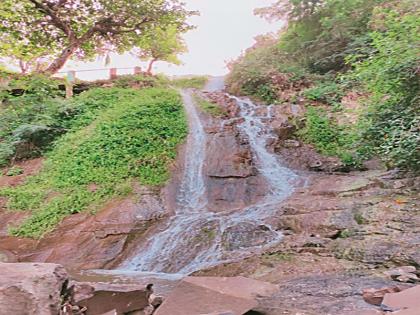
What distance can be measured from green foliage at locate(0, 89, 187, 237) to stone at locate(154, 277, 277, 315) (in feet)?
17.4

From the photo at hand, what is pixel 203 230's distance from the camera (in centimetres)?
743

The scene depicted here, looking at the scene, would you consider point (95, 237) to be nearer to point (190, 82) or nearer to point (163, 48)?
point (190, 82)

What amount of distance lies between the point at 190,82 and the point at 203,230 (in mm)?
13255

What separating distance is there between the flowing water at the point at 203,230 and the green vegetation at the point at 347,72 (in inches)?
82.2

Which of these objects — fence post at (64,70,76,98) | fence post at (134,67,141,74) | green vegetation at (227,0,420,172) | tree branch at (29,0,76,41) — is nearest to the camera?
green vegetation at (227,0,420,172)

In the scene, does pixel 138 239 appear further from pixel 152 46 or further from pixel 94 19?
pixel 152 46

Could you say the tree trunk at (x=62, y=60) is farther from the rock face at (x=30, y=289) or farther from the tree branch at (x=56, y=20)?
the rock face at (x=30, y=289)

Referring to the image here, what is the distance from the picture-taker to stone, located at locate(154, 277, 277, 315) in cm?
349

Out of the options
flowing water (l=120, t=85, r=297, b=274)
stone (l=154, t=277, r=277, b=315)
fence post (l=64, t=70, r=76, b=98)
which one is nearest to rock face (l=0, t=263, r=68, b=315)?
stone (l=154, t=277, r=277, b=315)

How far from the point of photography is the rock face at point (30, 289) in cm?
248

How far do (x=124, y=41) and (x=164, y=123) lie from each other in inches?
259

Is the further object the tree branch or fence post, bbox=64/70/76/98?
fence post, bbox=64/70/76/98

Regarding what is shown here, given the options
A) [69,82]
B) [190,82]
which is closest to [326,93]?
[190,82]

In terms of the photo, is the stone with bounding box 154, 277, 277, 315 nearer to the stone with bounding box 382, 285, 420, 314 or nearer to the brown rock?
the stone with bounding box 382, 285, 420, 314
